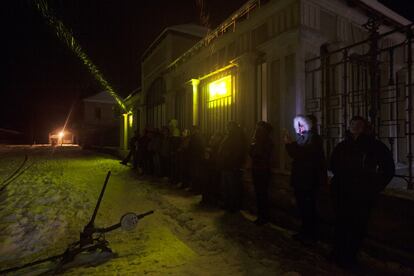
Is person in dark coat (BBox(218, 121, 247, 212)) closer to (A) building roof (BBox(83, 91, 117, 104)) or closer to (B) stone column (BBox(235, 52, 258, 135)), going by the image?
(B) stone column (BBox(235, 52, 258, 135))

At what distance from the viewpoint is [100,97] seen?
48312 mm

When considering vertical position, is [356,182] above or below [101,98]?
below

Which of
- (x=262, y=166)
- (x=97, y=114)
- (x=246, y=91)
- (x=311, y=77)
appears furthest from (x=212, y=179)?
(x=97, y=114)

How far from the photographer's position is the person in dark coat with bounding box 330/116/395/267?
3.49 meters

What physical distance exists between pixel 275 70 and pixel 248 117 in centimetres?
136

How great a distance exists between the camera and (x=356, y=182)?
3.58 meters

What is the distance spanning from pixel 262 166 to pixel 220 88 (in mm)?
3794

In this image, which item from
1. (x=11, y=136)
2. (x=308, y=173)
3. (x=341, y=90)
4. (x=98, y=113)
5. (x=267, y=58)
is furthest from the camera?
(x=11, y=136)

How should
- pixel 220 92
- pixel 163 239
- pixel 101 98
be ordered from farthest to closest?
pixel 101 98 → pixel 220 92 → pixel 163 239

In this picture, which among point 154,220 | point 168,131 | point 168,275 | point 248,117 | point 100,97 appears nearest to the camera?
point 168,275

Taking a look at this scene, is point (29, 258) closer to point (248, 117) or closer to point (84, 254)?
point (84, 254)

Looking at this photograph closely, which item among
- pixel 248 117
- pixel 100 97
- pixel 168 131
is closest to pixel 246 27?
pixel 248 117

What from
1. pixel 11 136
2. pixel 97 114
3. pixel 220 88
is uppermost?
pixel 97 114

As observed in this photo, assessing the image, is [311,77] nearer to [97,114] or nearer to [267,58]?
[267,58]
